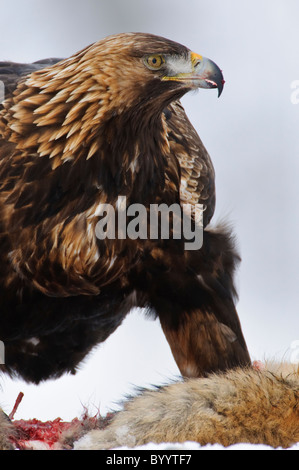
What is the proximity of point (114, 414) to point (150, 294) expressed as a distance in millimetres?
216

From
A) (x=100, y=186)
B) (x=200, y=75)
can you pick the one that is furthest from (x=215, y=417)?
(x=200, y=75)

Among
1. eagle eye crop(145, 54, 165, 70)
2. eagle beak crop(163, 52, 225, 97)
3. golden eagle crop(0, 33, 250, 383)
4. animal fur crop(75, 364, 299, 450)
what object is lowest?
animal fur crop(75, 364, 299, 450)

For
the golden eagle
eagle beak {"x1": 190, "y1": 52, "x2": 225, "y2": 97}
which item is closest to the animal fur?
the golden eagle

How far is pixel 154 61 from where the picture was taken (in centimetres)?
102

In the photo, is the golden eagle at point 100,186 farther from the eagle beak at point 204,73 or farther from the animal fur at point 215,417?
the animal fur at point 215,417

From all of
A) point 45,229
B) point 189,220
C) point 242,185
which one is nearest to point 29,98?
point 45,229

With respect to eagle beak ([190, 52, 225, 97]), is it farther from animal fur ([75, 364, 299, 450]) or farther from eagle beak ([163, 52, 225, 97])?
animal fur ([75, 364, 299, 450])

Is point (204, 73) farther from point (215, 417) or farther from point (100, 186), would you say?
point (215, 417)

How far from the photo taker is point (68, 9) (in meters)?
1.32

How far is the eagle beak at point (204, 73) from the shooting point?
1042mm

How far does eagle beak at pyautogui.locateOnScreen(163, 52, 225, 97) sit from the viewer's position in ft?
3.42

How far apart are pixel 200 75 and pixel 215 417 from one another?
0.48 m

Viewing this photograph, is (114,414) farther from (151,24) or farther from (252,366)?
(151,24)

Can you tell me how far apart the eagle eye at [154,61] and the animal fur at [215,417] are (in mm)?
455
